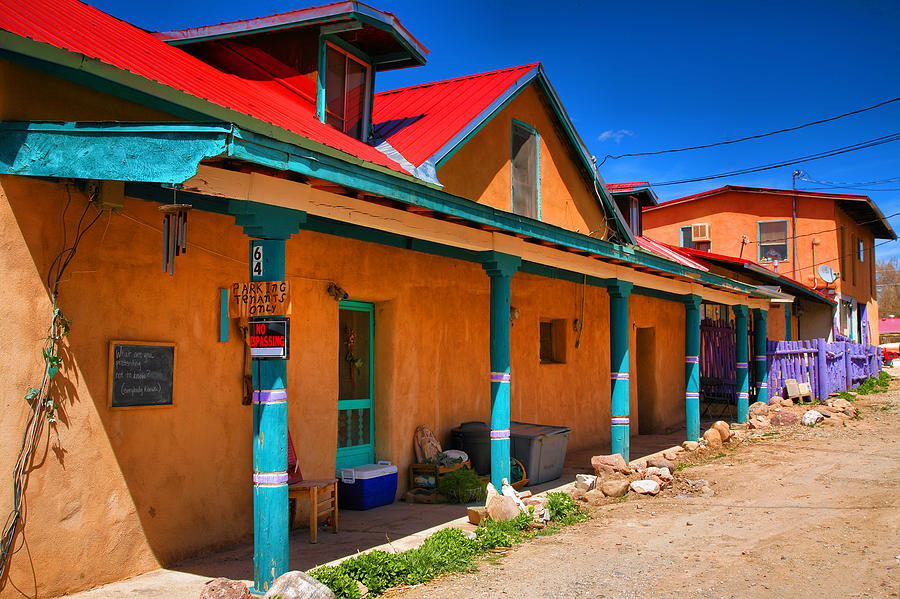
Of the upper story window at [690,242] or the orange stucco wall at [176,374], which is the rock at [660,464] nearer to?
the orange stucco wall at [176,374]

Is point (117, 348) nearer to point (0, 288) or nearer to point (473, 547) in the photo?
point (0, 288)

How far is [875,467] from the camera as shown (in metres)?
10.6

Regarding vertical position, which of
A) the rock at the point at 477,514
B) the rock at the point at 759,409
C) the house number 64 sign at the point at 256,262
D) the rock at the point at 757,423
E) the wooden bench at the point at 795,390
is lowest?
the rock at the point at 477,514

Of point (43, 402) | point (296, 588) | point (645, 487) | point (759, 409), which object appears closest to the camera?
point (296, 588)

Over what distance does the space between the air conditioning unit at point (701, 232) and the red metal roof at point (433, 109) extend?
17.2m

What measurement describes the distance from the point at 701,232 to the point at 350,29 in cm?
2034

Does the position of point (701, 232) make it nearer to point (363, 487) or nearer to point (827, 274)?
point (827, 274)

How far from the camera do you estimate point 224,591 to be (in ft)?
15.7

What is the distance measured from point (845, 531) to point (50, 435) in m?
7.09

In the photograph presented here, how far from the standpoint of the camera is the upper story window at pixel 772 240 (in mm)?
26938

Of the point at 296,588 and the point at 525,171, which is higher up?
Answer: the point at 525,171

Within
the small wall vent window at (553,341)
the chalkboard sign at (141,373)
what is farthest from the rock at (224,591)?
the small wall vent window at (553,341)

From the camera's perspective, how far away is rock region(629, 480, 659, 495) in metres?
9.23

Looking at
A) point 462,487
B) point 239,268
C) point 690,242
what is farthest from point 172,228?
point 690,242
